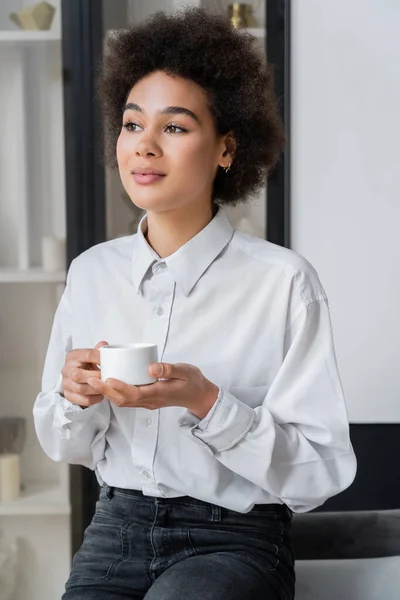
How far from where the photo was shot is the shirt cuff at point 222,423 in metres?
1.29

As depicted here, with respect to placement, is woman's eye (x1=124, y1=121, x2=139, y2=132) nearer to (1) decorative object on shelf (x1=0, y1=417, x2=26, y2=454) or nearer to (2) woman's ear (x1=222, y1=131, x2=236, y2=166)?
(2) woman's ear (x1=222, y1=131, x2=236, y2=166)

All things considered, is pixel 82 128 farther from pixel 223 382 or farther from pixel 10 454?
pixel 223 382

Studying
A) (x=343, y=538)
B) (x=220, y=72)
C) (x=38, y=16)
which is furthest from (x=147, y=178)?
(x=38, y=16)

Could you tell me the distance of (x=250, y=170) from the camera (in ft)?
5.26

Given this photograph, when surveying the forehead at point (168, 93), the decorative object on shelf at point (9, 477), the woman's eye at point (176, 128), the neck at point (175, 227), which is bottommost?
the decorative object on shelf at point (9, 477)

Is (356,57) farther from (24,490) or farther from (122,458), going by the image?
(24,490)

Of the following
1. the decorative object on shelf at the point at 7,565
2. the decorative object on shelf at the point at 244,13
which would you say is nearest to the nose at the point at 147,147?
the decorative object on shelf at the point at 244,13

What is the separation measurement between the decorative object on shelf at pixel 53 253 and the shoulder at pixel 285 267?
96 cm

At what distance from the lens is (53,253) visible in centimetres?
237

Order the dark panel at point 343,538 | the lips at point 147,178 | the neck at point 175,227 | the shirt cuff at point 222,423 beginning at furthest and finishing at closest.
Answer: the dark panel at point 343,538, the neck at point 175,227, the lips at point 147,178, the shirt cuff at point 222,423

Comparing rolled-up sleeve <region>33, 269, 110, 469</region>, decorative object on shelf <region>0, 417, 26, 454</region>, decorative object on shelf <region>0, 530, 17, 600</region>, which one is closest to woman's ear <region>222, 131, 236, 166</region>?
rolled-up sleeve <region>33, 269, 110, 469</region>

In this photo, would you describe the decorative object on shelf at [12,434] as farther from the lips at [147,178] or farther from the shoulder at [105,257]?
the lips at [147,178]

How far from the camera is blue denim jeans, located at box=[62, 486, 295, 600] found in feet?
4.35

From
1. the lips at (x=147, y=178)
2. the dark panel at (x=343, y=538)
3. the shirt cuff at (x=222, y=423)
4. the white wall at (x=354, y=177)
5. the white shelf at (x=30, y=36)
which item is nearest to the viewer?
the shirt cuff at (x=222, y=423)
